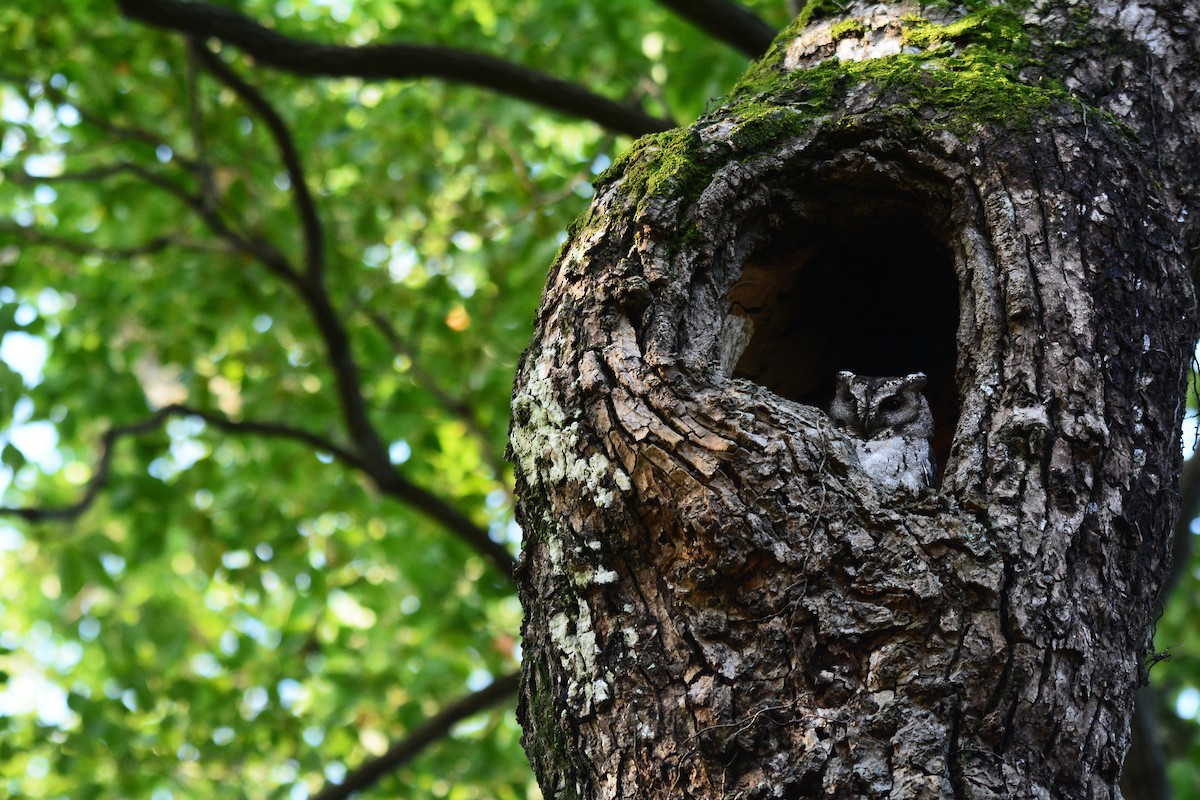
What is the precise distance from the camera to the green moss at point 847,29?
2969 mm

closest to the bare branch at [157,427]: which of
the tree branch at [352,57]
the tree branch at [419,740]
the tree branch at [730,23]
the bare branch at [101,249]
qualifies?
the bare branch at [101,249]

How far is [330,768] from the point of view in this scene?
22.1 ft

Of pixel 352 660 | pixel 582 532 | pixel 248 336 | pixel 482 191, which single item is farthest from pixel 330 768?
pixel 582 532

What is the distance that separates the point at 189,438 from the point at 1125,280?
6342mm

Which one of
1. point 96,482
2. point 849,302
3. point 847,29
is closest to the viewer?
point 847,29

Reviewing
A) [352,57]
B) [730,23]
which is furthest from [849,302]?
[352,57]

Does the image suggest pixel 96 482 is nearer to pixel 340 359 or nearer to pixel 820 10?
pixel 340 359

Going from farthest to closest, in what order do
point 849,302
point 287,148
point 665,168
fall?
point 287,148
point 849,302
point 665,168

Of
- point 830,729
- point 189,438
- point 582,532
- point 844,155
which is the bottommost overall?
point 830,729

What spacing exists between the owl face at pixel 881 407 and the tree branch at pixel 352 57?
217 cm

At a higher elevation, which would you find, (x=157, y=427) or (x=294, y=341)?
(x=294, y=341)

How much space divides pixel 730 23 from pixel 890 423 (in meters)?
2.56

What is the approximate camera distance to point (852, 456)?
2115 millimetres

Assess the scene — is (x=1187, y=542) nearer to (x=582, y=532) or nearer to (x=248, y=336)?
(x=582, y=532)
